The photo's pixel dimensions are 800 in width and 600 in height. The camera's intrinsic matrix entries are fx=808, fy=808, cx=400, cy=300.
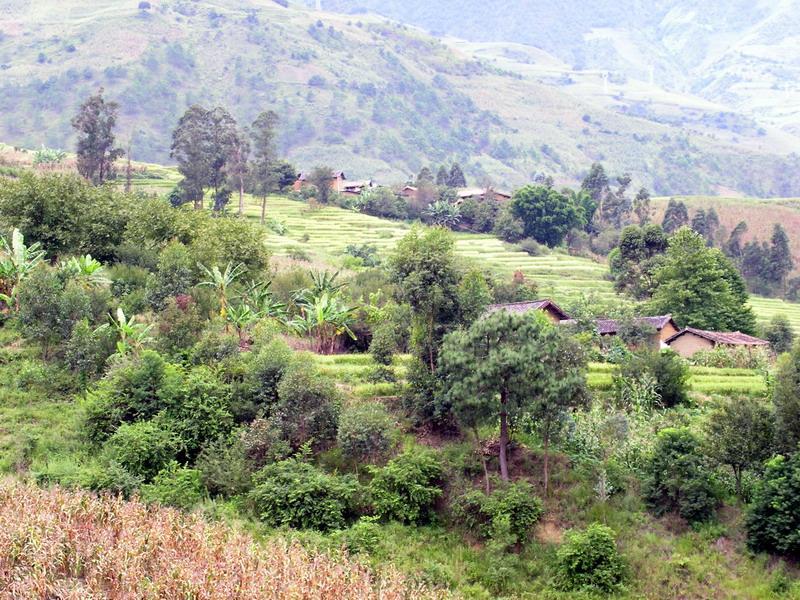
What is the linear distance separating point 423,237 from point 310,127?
12755 cm

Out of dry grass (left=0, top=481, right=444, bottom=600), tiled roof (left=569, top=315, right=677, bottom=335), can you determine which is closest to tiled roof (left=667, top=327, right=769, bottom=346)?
tiled roof (left=569, top=315, right=677, bottom=335)

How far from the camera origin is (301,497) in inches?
815

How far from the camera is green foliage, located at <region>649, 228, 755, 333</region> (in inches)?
1662

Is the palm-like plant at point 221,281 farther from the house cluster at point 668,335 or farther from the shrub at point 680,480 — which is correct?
the shrub at point 680,480

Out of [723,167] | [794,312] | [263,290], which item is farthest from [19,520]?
[723,167]

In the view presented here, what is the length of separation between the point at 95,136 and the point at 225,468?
142 ft

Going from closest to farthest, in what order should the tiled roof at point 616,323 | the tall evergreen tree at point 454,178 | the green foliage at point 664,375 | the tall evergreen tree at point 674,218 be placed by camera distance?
the green foliage at point 664,375
the tiled roof at point 616,323
the tall evergreen tree at point 674,218
the tall evergreen tree at point 454,178

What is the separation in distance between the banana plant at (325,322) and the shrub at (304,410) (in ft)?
23.4

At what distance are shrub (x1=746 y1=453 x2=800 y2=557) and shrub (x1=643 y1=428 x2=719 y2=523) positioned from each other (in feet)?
4.35

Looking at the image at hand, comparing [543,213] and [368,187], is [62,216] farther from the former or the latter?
[368,187]

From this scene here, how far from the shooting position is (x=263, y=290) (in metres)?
32.0

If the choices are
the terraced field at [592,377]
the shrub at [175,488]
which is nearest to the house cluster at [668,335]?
the terraced field at [592,377]

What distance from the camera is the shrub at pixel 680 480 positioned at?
2017 centimetres

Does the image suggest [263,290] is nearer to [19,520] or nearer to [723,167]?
[19,520]
